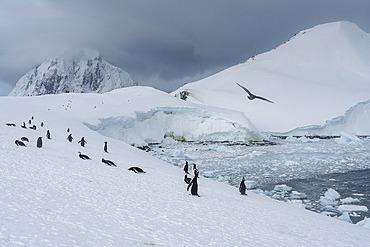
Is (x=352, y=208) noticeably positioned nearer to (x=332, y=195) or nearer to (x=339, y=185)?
(x=332, y=195)

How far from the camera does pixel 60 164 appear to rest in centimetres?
675

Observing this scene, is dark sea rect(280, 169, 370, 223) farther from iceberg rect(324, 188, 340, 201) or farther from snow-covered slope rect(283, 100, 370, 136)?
snow-covered slope rect(283, 100, 370, 136)

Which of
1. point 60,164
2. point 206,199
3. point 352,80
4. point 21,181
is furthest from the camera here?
point 352,80

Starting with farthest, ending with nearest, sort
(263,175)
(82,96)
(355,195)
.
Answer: (82,96) → (263,175) → (355,195)

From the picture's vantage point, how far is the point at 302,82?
55688 millimetres

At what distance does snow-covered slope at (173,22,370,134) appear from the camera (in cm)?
4547

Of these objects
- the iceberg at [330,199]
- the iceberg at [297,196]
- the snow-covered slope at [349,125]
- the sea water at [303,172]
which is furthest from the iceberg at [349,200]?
the snow-covered slope at [349,125]

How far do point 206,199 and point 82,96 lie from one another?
26.3 m

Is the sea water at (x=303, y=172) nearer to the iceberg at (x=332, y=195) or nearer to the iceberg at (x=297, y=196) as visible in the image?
the iceberg at (x=297, y=196)

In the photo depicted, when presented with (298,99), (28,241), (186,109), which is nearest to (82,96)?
(186,109)

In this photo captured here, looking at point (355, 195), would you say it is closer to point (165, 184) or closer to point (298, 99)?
point (165, 184)

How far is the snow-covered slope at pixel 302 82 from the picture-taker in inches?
1790

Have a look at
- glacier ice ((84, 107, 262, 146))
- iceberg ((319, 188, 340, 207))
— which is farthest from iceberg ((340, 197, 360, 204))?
glacier ice ((84, 107, 262, 146))

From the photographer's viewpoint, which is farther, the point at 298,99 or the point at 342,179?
the point at 298,99
